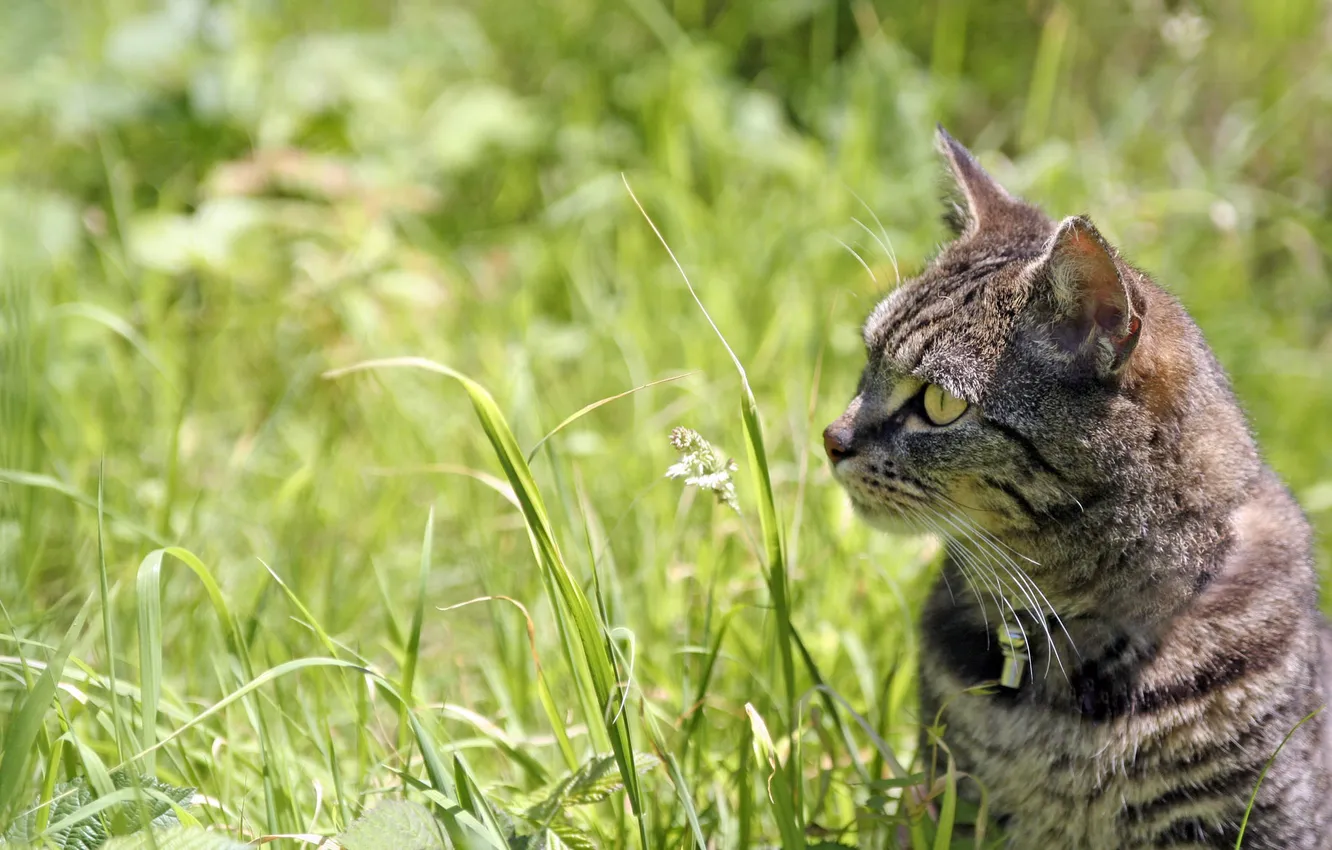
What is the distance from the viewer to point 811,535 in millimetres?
2465

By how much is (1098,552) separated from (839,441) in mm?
385

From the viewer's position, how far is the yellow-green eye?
1632mm

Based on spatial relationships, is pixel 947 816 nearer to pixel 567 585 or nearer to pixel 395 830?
pixel 567 585

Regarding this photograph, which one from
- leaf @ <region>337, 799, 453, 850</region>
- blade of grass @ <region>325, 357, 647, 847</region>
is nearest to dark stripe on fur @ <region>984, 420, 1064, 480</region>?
blade of grass @ <region>325, 357, 647, 847</region>

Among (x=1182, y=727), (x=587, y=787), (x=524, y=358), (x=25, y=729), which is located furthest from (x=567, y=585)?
(x=524, y=358)

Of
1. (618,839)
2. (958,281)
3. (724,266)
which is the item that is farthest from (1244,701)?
(724,266)

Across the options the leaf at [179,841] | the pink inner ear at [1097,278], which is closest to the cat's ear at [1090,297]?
the pink inner ear at [1097,278]

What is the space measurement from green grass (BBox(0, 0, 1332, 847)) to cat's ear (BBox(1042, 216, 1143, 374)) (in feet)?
1.49

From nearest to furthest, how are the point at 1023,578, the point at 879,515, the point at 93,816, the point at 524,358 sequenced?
the point at 93,816 → the point at 1023,578 → the point at 879,515 → the point at 524,358

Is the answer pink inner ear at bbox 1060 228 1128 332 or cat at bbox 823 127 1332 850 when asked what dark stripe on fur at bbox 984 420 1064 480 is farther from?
pink inner ear at bbox 1060 228 1128 332

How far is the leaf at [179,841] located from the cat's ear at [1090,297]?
1187 mm

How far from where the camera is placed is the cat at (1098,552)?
154 centimetres

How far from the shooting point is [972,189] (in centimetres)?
192

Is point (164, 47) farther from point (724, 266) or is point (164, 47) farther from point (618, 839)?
point (618, 839)
